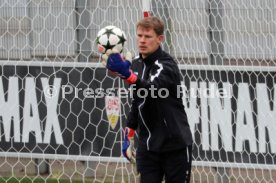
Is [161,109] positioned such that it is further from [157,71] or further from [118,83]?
[118,83]

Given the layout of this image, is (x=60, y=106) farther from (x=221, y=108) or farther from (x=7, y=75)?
(x=221, y=108)

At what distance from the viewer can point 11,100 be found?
5465 mm

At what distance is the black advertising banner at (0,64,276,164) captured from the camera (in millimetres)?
5324

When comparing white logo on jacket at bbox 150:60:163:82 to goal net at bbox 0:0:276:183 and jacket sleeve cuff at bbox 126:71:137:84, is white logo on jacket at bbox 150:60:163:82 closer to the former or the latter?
jacket sleeve cuff at bbox 126:71:137:84

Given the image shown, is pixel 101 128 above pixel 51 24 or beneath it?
beneath

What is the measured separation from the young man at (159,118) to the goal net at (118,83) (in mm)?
1373

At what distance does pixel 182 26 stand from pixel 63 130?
1406mm

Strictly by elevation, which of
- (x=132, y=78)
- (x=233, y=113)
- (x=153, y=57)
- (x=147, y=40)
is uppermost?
(x=147, y=40)

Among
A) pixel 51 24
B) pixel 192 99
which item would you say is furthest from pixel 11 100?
pixel 192 99

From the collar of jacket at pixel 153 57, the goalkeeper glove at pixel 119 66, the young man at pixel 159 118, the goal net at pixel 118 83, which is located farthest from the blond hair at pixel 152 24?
the goal net at pixel 118 83

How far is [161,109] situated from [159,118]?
71 millimetres

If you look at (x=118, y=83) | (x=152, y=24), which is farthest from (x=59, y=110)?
(x=152, y=24)

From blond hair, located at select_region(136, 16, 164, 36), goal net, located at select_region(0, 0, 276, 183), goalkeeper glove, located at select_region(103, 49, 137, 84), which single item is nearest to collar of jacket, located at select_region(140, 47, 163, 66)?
blond hair, located at select_region(136, 16, 164, 36)

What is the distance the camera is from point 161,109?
3945 millimetres
